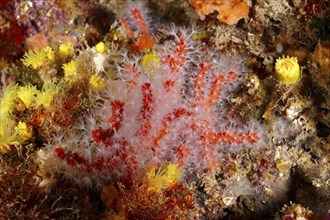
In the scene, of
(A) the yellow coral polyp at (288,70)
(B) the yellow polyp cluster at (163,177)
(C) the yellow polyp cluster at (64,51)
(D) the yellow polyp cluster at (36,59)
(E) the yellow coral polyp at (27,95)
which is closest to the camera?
(B) the yellow polyp cluster at (163,177)

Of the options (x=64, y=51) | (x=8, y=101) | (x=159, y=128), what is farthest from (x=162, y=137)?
(x=64, y=51)

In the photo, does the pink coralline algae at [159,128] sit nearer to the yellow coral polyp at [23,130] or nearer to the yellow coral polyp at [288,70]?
the yellow coral polyp at [23,130]

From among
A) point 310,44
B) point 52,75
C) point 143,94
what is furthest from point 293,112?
point 52,75

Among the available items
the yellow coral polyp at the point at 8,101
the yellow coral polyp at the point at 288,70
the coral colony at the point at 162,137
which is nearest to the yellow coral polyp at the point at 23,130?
the coral colony at the point at 162,137

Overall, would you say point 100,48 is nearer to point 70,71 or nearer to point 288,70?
point 70,71

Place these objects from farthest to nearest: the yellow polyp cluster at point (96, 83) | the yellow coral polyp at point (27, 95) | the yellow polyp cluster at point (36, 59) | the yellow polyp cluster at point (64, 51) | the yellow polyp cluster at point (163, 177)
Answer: the yellow polyp cluster at point (64, 51) → the yellow polyp cluster at point (36, 59) → the yellow polyp cluster at point (96, 83) → the yellow coral polyp at point (27, 95) → the yellow polyp cluster at point (163, 177)

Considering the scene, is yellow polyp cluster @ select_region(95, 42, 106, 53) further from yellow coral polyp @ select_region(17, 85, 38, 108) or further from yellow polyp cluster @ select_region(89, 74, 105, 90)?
yellow coral polyp @ select_region(17, 85, 38, 108)

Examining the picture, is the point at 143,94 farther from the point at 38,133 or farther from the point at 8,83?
the point at 8,83
